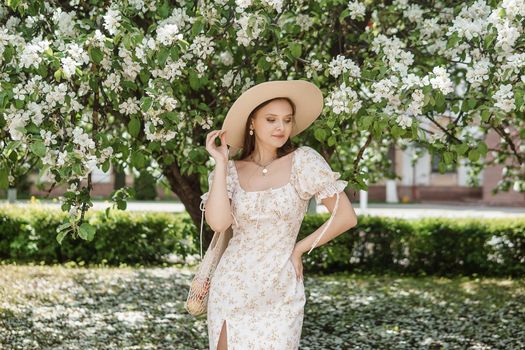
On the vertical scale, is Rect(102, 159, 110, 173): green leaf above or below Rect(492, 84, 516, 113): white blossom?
below

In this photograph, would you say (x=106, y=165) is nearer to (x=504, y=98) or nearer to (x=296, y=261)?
(x=296, y=261)

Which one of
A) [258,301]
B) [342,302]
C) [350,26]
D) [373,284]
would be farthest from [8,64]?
[373,284]

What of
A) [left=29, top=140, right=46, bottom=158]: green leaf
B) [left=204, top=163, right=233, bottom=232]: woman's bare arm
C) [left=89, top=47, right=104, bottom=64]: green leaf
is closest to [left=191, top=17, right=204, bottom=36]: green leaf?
[left=89, top=47, right=104, bottom=64]: green leaf

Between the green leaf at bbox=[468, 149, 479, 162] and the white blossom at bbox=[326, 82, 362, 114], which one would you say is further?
the green leaf at bbox=[468, 149, 479, 162]

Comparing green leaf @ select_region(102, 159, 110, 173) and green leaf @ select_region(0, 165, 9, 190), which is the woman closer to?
green leaf @ select_region(102, 159, 110, 173)

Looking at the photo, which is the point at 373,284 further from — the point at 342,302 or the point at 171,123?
the point at 171,123

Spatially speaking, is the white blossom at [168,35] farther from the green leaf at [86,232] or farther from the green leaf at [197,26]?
the green leaf at [86,232]

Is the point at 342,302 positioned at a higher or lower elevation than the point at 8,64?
lower

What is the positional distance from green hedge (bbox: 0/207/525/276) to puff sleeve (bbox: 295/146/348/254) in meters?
7.00

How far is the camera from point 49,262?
11438 millimetres

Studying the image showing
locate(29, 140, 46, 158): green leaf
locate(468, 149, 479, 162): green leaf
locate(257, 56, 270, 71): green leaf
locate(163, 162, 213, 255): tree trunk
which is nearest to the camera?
locate(29, 140, 46, 158): green leaf

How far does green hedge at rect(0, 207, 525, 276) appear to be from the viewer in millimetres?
10703

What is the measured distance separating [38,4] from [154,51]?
0.83 m

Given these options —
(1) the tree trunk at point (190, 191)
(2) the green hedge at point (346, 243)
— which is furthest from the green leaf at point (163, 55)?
(2) the green hedge at point (346, 243)
